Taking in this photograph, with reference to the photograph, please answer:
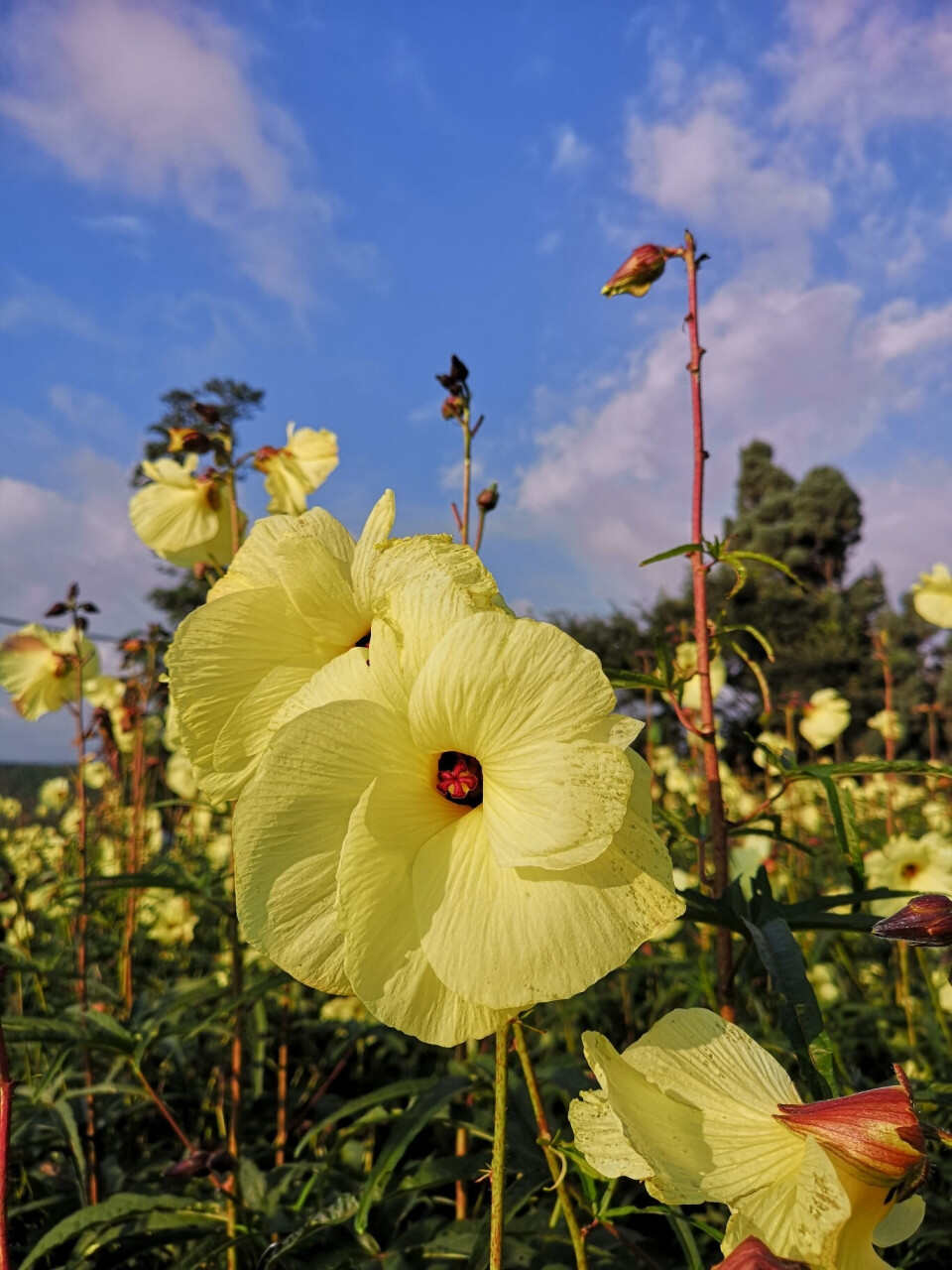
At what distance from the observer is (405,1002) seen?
2.04ft

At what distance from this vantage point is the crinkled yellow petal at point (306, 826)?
61 cm

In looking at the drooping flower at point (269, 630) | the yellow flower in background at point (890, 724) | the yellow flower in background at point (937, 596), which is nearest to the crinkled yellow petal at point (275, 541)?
the drooping flower at point (269, 630)

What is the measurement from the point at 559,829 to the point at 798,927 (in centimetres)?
58

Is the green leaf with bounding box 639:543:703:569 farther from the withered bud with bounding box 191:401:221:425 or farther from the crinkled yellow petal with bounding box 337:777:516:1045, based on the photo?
the withered bud with bounding box 191:401:221:425

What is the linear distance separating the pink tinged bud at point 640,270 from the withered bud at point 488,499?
457 mm

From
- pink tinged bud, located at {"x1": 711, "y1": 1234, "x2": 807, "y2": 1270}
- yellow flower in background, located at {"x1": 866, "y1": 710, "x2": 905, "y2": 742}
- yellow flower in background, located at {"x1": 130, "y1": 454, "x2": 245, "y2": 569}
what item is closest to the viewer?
pink tinged bud, located at {"x1": 711, "y1": 1234, "x2": 807, "y2": 1270}

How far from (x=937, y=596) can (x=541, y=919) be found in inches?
102

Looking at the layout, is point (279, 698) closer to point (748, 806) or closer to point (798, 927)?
point (798, 927)

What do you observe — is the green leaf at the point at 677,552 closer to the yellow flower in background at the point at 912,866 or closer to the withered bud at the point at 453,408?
the withered bud at the point at 453,408

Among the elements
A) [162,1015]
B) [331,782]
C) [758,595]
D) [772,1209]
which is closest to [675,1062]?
[772,1209]

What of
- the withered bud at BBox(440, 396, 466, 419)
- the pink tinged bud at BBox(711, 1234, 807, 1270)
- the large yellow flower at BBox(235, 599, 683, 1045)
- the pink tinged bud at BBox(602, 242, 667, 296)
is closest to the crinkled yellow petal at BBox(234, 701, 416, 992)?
the large yellow flower at BBox(235, 599, 683, 1045)

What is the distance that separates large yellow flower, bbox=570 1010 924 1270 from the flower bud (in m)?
0.14

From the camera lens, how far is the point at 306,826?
0.63 m

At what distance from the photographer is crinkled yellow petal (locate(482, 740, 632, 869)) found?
557 mm
